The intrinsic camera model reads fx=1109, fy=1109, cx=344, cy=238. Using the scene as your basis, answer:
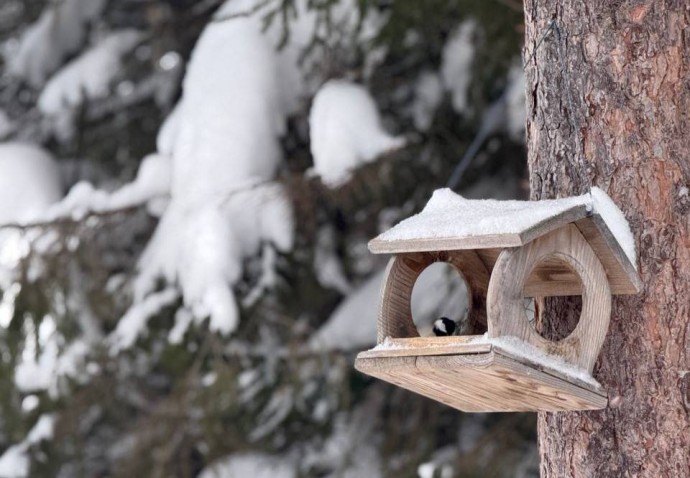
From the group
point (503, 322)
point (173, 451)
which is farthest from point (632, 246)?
point (173, 451)

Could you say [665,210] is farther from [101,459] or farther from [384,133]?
[101,459]

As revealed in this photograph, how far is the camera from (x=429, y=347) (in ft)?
6.25

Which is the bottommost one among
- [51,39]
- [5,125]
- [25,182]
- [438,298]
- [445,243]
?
[438,298]

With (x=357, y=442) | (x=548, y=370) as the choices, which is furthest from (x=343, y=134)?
(x=548, y=370)

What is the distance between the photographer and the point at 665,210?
198 cm

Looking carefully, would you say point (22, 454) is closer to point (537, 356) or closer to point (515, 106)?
point (515, 106)

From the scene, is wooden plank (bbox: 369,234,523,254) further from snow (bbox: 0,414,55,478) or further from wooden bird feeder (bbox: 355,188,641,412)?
snow (bbox: 0,414,55,478)

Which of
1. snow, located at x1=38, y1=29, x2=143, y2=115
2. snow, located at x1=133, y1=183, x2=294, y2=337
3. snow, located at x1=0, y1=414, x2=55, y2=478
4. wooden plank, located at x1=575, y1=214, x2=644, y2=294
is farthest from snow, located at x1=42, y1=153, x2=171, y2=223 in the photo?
wooden plank, located at x1=575, y1=214, x2=644, y2=294

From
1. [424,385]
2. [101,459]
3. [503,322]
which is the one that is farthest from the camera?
[101,459]

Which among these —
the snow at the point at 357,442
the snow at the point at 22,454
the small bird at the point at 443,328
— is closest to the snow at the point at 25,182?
the snow at the point at 22,454

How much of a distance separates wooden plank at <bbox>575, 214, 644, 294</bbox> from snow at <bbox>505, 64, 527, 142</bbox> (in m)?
2.52

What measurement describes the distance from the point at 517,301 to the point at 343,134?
230 cm

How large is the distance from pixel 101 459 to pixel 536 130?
4065 millimetres

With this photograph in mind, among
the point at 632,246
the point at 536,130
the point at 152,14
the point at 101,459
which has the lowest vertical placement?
the point at 101,459
